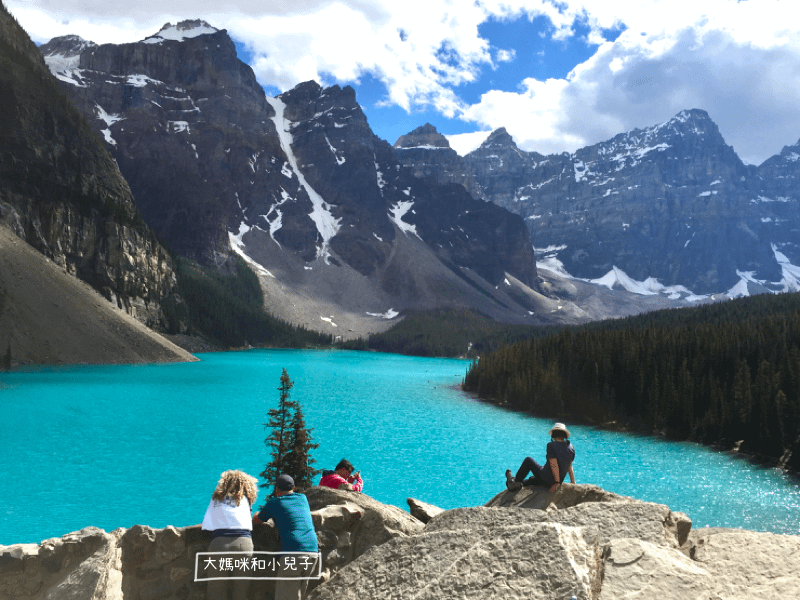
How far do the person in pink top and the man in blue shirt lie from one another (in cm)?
372

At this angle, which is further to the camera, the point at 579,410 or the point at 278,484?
the point at 579,410

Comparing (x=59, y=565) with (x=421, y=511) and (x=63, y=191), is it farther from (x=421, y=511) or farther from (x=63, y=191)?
(x=63, y=191)

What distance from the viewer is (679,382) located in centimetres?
5138

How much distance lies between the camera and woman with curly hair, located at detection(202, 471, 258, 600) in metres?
7.64

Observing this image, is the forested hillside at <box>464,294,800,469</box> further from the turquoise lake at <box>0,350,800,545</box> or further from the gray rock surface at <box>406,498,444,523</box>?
the gray rock surface at <box>406,498,444,523</box>

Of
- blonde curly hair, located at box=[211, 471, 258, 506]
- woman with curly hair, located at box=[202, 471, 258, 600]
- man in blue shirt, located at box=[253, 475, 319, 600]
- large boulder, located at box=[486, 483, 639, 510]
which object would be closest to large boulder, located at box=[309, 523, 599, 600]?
man in blue shirt, located at box=[253, 475, 319, 600]

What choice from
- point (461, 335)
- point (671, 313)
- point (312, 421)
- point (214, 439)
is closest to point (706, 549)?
point (214, 439)

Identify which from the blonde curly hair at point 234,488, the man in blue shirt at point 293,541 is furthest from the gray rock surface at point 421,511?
the blonde curly hair at point 234,488

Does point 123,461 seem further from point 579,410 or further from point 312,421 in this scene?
point 579,410

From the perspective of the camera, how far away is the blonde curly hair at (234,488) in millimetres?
7836

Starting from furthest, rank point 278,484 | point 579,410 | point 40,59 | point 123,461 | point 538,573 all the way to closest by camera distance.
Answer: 1. point 40,59
2. point 579,410
3. point 123,461
4. point 278,484
5. point 538,573

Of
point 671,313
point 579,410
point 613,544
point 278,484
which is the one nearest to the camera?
point 613,544

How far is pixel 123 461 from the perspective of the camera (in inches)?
1233

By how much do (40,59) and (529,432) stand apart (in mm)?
131672
